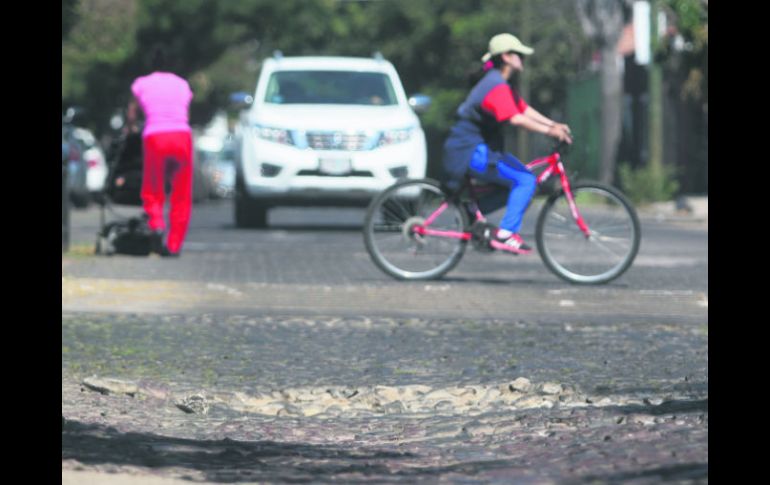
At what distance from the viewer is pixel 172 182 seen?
1555cm

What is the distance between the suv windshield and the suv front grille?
0.75 metres

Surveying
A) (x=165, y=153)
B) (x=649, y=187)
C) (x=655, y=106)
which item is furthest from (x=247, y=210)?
(x=655, y=106)

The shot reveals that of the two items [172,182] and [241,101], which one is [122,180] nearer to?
[172,182]

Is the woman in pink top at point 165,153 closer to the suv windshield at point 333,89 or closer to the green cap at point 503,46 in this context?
the green cap at point 503,46

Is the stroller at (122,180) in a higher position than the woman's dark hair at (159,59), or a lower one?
lower

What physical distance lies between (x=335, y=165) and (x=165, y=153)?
439 centimetres

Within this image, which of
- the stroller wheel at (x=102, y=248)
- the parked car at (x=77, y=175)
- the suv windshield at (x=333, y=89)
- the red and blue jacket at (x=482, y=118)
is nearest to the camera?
the red and blue jacket at (x=482, y=118)

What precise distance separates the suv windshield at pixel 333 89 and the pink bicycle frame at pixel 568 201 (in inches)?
289

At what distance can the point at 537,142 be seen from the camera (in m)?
69.9

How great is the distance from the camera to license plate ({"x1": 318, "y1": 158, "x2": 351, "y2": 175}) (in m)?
19.6

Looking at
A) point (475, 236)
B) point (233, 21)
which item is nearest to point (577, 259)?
point (475, 236)

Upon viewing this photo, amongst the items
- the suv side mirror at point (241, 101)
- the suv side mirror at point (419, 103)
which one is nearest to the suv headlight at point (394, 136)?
the suv side mirror at point (419, 103)

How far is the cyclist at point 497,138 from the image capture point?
12.8 meters

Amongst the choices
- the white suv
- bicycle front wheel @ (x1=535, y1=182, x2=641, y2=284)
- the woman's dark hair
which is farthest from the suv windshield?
bicycle front wheel @ (x1=535, y1=182, x2=641, y2=284)
